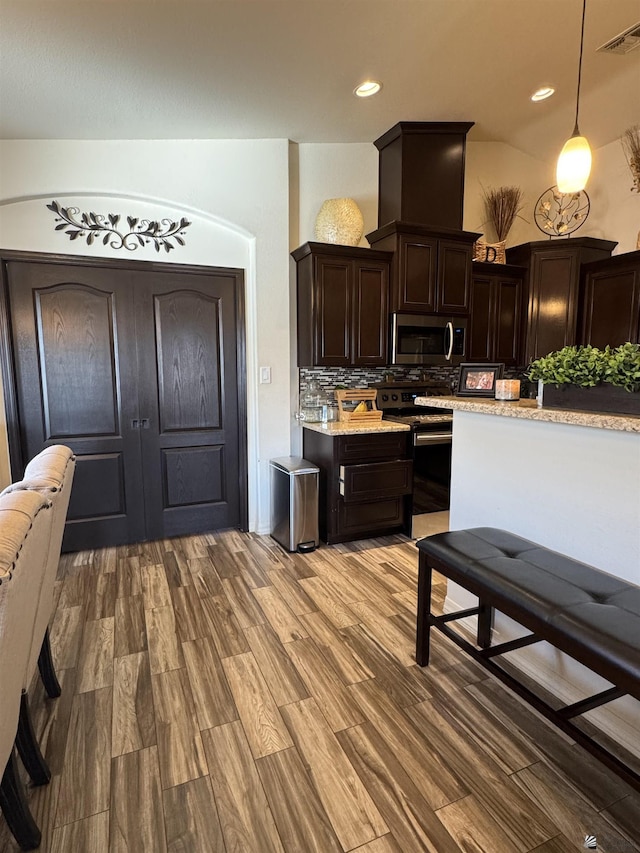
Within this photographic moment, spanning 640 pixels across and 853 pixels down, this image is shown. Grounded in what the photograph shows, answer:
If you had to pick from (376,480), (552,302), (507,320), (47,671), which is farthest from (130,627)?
(552,302)

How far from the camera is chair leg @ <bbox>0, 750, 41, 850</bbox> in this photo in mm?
1198

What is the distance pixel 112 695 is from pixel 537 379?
2211 mm

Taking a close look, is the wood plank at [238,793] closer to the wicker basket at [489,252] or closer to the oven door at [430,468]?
the oven door at [430,468]

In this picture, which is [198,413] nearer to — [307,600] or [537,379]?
[307,600]

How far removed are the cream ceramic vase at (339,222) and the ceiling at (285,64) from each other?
1.73 ft

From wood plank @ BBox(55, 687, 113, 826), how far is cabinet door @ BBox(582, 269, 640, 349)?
420 cm

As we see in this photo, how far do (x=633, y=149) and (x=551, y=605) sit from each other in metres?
3.79

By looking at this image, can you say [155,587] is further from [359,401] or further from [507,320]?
[507,320]

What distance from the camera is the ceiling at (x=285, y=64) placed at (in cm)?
213

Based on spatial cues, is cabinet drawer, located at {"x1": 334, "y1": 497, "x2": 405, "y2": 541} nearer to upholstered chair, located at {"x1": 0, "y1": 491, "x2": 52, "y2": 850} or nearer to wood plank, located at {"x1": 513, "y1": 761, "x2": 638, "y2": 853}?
wood plank, located at {"x1": 513, "y1": 761, "x2": 638, "y2": 853}

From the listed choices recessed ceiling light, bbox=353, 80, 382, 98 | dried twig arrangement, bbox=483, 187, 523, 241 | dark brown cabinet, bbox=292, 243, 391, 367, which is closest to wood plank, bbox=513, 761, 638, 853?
dark brown cabinet, bbox=292, 243, 391, 367

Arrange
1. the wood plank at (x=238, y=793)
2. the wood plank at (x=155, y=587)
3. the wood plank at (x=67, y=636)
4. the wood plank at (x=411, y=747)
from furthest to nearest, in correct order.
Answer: the wood plank at (x=155, y=587) → the wood plank at (x=67, y=636) → the wood plank at (x=411, y=747) → the wood plank at (x=238, y=793)

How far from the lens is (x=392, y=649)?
85.3 inches

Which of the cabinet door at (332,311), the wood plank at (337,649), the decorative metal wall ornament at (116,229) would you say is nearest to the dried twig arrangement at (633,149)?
the cabinet door at (332,311)
